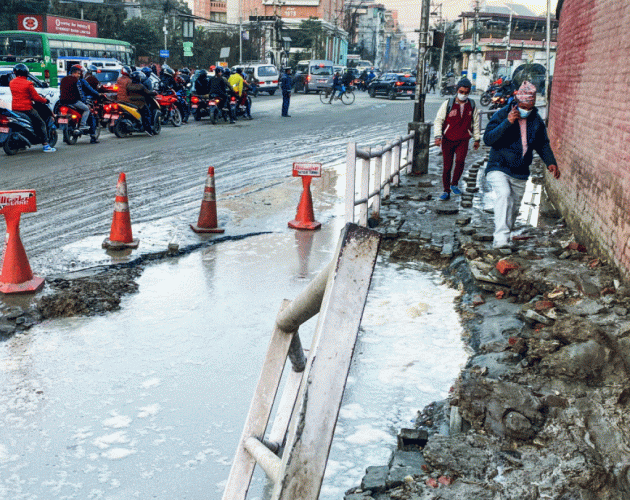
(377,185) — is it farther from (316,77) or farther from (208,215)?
(316,77)

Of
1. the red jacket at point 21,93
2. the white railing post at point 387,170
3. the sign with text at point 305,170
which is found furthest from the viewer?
the red jacket at point 21,93

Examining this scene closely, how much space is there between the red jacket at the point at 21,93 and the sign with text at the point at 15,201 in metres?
8.61

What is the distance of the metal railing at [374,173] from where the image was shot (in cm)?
739

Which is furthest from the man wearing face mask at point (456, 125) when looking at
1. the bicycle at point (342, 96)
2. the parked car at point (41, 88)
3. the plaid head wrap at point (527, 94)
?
the bicycle at point (342, 96)

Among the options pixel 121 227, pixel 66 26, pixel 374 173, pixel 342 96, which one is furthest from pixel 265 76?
pixel 121 227

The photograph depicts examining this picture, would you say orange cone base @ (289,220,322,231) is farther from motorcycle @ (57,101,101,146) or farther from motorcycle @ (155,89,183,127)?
motorcycle @ (155,89,183,127)

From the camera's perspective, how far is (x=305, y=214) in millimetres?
8906

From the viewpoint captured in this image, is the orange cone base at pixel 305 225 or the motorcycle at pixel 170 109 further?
the motorcycle at pixel 170 109

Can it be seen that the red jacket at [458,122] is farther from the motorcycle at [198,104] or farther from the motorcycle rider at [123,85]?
the motorcycle at [198,104]

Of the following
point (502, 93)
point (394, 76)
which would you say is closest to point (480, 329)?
point (502, 93)

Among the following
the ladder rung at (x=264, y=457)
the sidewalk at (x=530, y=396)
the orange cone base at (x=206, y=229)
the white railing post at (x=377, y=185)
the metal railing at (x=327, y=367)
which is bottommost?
the orange cone base at (x=206, y=229)

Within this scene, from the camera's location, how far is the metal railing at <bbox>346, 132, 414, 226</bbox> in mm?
7387

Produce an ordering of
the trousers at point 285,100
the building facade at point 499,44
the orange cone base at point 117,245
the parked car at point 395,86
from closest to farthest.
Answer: the orange cone base at point 117,245 < the trousers at point 285,100 < the parked car at point 395,86 < the building facade at point 499,44

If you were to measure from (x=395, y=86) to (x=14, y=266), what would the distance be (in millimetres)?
35668
